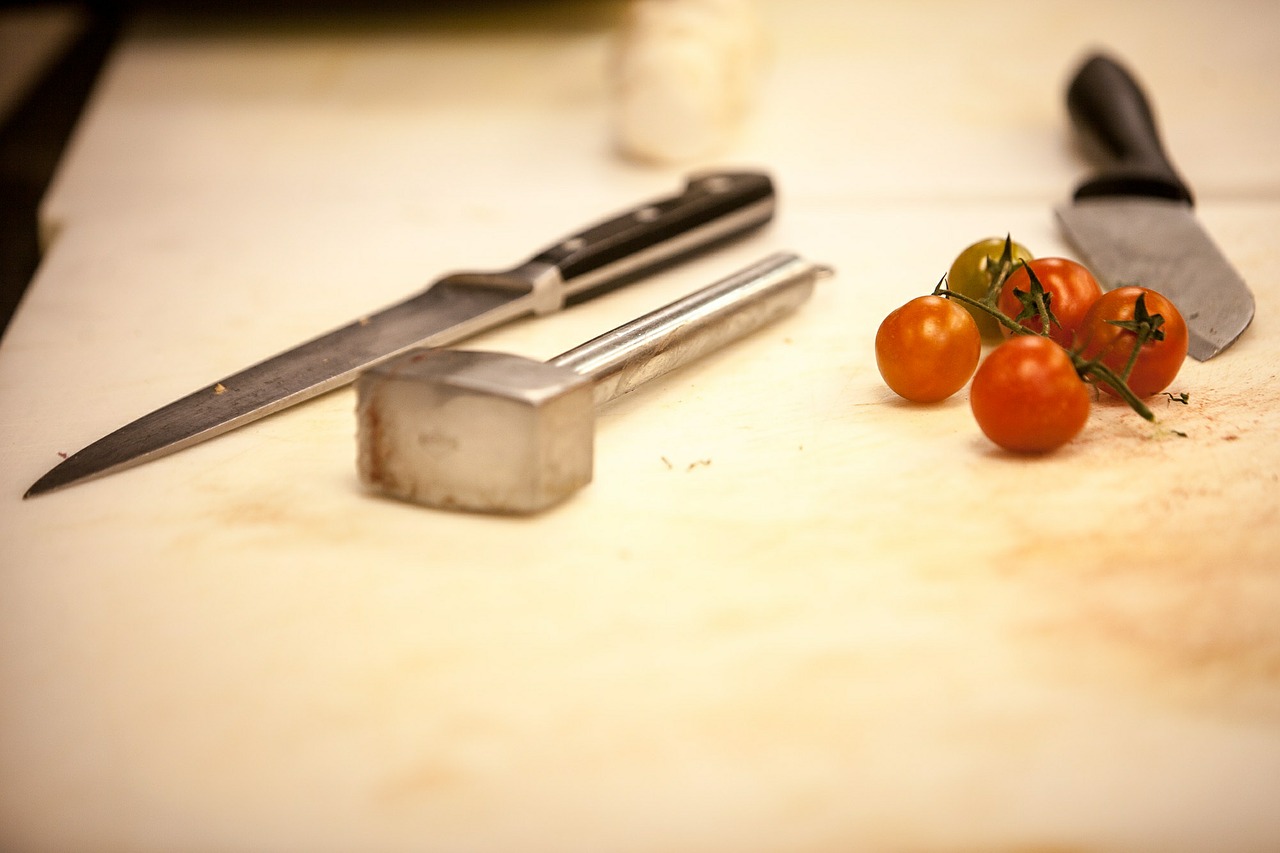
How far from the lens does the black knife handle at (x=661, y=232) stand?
1.43 m

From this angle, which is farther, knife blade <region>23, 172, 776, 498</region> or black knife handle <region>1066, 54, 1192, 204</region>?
black knife handle <region>1066, 54, 1192, 204</region>

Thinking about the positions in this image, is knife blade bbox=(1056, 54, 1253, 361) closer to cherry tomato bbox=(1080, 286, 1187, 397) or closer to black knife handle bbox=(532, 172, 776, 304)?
cherry tomato bbox=(1080, 286, 1187, 397)

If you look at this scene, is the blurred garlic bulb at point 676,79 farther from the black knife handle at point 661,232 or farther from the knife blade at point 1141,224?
the knife blade at point 1141,224

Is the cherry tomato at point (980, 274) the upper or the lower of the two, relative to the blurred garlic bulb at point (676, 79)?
lower

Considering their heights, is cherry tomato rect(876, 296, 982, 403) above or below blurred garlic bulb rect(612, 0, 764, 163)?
below

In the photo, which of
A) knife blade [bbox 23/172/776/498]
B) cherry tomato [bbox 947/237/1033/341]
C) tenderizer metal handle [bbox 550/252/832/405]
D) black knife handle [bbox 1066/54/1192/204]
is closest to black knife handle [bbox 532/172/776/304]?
knife blade [bbox 23/172/776/498]

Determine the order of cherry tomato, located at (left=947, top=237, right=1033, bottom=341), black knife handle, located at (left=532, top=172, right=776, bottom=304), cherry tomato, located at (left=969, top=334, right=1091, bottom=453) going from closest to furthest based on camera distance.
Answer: cherry tomato, located at (left=969, top=334, right=1091, bottom=453)
cherry tomato, located at (left=947, top=237, right=1033, bottom=341)
black knife handle, located at (left=532, top=172, right=776, bottom=304)

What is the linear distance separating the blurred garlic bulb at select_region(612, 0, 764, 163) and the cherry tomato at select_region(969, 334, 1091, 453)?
1.02 metres

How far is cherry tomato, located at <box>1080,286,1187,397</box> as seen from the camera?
1.13 m

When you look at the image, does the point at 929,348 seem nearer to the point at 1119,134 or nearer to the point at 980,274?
the point at 980,274

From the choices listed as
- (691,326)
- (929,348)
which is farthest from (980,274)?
(691,326)

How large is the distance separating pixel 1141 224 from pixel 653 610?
3.33 feet

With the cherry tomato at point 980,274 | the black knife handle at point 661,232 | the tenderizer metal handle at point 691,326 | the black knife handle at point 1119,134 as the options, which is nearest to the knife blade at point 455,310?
the black knife handle at point 661,232

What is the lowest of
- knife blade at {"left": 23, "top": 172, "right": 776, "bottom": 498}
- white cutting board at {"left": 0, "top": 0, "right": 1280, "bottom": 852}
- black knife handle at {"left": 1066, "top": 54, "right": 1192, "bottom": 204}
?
white cutting board at {"left": 0, "top": 0, "right": 1280, "bottom": 852}
